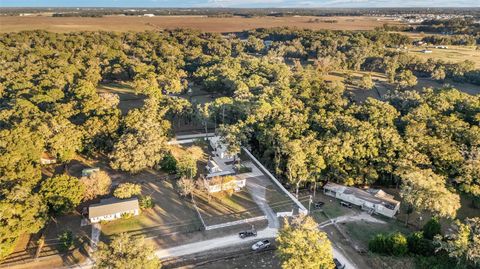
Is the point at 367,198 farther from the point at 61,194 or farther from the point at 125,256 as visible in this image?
the point at 61,194

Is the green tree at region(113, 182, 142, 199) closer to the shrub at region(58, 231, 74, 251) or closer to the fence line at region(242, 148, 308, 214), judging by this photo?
the shrub at region(58, 231, 74, 251)

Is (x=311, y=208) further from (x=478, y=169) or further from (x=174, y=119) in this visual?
(x=174, y=119)

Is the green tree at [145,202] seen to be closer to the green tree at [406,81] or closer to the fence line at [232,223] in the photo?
the fence line at [232,223]

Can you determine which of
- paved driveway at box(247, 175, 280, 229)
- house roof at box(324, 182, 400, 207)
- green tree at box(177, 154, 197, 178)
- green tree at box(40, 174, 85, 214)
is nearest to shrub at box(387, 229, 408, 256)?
house roof at box(324, 182, 400, 207)

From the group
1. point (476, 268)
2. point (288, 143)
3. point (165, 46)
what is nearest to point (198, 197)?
point (288, 143)

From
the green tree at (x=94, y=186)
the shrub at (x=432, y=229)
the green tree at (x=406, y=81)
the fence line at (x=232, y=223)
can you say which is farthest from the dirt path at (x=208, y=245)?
the green tree at (x=406, y=81)

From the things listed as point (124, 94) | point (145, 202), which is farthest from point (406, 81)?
point (145, 202)
